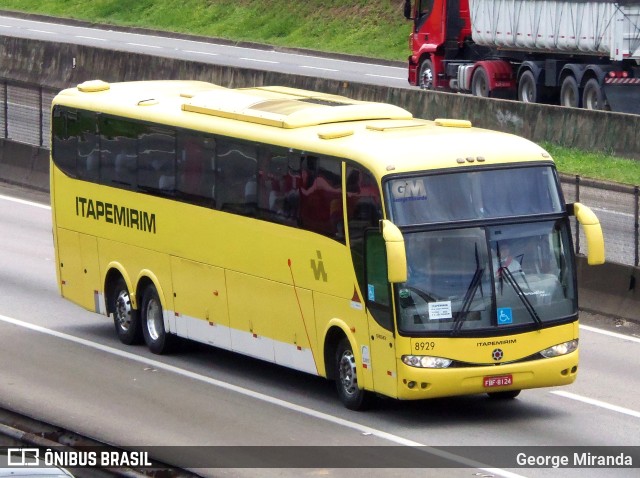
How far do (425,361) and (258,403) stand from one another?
7.29ft

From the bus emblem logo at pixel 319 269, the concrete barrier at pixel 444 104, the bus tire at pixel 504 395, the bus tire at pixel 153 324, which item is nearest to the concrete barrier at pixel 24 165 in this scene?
the concrete barrier at pixel 444 104

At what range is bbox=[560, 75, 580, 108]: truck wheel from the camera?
37847 mm

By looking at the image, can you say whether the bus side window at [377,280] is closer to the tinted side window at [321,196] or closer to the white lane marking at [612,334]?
the tinted side window at [321,196]

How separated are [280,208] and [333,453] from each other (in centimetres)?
336

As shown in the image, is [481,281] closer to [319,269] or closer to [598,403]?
[319,269]

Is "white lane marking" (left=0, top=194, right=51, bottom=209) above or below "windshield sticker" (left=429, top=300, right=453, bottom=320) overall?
below

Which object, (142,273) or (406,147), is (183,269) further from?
(406,147)

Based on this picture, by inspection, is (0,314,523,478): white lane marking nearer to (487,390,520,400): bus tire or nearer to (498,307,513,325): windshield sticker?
(498,307,513,325): windshield sticker

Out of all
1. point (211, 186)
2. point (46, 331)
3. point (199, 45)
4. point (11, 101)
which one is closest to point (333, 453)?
point (211, 186)

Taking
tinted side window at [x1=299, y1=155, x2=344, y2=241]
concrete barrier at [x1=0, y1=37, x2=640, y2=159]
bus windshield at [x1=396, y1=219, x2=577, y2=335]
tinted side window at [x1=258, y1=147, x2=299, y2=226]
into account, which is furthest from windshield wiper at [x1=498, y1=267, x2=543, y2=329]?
concrete barrier at [x1=0, y1=37, x2=640, y2=159]

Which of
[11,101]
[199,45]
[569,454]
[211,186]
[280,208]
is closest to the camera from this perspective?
[569,454]

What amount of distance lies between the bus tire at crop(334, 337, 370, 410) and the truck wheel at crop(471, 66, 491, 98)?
90.5 ft

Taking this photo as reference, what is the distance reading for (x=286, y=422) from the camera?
1434 centimetres

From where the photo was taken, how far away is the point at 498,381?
45.7 ft
